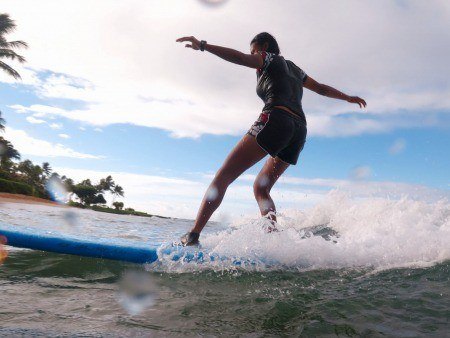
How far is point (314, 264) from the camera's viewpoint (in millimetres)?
2812

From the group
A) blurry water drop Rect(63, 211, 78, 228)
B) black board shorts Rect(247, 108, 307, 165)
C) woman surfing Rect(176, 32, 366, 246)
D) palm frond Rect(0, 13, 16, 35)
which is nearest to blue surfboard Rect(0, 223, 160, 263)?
woman surfing Rect(176, 32, 366, 246)

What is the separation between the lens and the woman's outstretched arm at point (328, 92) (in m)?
3.74

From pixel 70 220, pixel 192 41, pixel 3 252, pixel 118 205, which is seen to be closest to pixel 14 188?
pixel 70 220

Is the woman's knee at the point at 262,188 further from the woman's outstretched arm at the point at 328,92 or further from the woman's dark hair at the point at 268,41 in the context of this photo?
the woman's dark hair at the point at 268,41

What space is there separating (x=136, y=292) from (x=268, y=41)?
8.21 feet

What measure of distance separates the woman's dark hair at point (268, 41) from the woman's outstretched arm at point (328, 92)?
510 millimetres

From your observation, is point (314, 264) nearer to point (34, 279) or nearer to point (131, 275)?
point (131, 275)

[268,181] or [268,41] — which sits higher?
[268,41]

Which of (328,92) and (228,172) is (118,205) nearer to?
(328,92)

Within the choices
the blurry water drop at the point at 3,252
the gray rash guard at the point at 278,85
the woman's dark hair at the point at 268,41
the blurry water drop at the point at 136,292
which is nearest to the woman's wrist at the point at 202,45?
the gray rash guard at the point at 278,85

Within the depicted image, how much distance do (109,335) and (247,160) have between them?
1976 mm

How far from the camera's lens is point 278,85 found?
3.21 metres

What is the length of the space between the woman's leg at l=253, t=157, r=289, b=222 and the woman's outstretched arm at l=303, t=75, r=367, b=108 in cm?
86

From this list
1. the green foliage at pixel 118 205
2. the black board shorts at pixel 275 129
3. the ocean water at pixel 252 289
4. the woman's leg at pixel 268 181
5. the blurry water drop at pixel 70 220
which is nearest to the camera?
the ocean water at pixel 252 289
